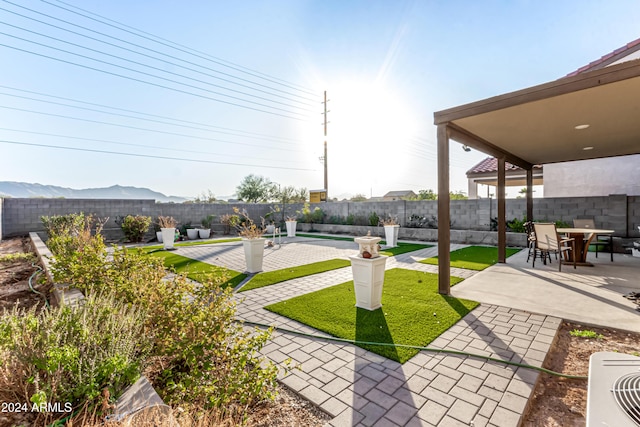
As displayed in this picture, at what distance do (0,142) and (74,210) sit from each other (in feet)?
43.2

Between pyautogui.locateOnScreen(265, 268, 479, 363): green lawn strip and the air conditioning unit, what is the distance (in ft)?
4.46

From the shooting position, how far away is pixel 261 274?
18.5ft

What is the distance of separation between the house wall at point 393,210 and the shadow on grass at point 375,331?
7.68 m

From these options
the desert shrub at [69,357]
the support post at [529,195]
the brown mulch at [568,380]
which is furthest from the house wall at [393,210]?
the desert shrub at [69,357]

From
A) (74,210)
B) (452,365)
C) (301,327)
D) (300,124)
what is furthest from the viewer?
(300,124)

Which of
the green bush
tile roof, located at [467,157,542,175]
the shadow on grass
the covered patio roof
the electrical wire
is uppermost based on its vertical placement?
tile roof, located at [467,157,542,175]

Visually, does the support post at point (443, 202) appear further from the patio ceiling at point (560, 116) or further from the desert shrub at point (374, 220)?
the desert shrub at point (374, 220)

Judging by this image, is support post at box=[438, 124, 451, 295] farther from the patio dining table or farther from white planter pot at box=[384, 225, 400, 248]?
white planter pot at box=[384, 225, 400, 248]

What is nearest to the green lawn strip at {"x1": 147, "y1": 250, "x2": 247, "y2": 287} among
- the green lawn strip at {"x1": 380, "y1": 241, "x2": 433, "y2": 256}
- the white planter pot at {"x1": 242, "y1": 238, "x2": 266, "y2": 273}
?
the white planter pot at {"x1": 242, "y1": 238, "x2": 266, "y2": 273}

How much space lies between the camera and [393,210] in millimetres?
11648

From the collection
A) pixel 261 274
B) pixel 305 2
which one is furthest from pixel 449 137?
pixel 305 2

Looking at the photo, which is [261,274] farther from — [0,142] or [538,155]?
[0,142]

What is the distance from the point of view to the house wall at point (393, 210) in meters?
7.42

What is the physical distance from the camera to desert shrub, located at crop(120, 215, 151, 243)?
1038cm
